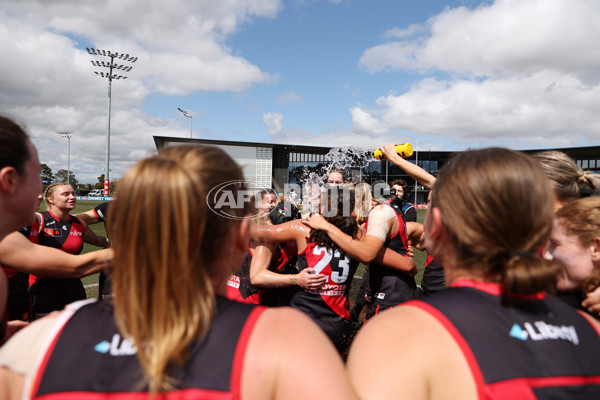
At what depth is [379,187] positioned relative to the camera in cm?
740

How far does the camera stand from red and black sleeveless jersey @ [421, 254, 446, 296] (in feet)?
12.1

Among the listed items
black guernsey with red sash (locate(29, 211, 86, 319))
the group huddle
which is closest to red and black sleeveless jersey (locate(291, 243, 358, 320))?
the group huddle

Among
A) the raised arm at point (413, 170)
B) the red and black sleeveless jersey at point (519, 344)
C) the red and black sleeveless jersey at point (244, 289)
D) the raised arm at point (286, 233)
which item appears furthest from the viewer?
the red and black sleeveless jersey at point (244, 289)

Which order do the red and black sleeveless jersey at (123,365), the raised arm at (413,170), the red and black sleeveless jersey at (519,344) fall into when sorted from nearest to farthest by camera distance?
the red and black sleeveless jersey at (123,365), the red and black sleeveless jersey at (519,344), the raised arm at (413,170)

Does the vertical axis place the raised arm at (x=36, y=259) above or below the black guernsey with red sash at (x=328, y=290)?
above

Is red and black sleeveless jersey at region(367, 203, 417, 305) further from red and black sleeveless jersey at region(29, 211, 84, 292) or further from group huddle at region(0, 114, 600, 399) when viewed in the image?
red and black sleeveless jersey at region(29, 211, 84, 292)

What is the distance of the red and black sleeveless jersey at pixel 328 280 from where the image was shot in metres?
3.08

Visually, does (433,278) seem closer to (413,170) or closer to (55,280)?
(413,170)

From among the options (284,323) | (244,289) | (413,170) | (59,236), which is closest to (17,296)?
(59,236)

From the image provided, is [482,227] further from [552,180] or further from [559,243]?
[552,180]

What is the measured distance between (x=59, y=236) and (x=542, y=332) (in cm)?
462

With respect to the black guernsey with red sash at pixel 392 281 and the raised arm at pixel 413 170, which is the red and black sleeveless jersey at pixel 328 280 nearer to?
the black guernsey with red sash at pixel 392 281

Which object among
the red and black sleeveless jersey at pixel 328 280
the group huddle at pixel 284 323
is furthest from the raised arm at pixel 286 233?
the group huddle at pixel 284 323

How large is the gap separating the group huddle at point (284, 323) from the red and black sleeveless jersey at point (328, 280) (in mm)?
1845
